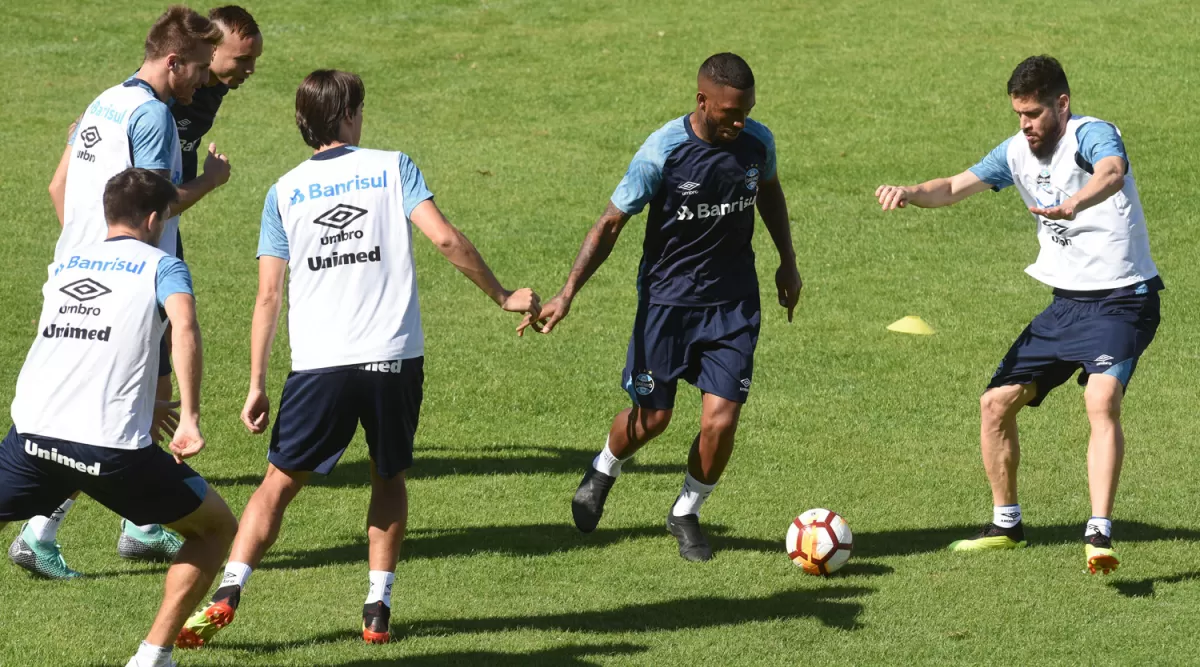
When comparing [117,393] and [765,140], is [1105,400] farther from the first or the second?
[117,393]

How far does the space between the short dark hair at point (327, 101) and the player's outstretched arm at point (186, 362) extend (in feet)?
3.39

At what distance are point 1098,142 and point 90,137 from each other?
488cm

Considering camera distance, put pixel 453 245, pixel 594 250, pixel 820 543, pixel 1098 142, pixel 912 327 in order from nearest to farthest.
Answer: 1. pixel 453 245
2. pixel 1098 142
3. pixel 820 543
4. pixel 594 250
5. pixel 912 327

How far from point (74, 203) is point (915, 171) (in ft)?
36.4

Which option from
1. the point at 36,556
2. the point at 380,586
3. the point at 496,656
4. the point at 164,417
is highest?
the point at 164,417

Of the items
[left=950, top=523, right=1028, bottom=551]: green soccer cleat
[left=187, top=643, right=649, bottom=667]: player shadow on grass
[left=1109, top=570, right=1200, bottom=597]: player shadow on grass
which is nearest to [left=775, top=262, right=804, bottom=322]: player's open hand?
[left=950, top=523, right=1028, bottom=551]: green soccer cleat

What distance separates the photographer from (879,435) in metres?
9.70

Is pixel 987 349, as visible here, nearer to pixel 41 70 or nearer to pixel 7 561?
pixel 7 561

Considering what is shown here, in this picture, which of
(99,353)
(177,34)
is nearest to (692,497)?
(99,353)

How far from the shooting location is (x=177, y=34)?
7035 millimetres

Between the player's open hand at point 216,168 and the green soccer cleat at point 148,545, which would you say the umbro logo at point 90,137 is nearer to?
the player's open hand at point 216,168

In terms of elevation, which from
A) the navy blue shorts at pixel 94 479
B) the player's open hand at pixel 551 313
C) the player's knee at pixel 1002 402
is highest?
the player's open hand at pixel 551 313

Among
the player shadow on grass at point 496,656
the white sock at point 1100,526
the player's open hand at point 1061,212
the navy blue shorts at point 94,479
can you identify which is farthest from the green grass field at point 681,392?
the player's open hand at point 1061,212

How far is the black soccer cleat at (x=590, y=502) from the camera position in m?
7.94
